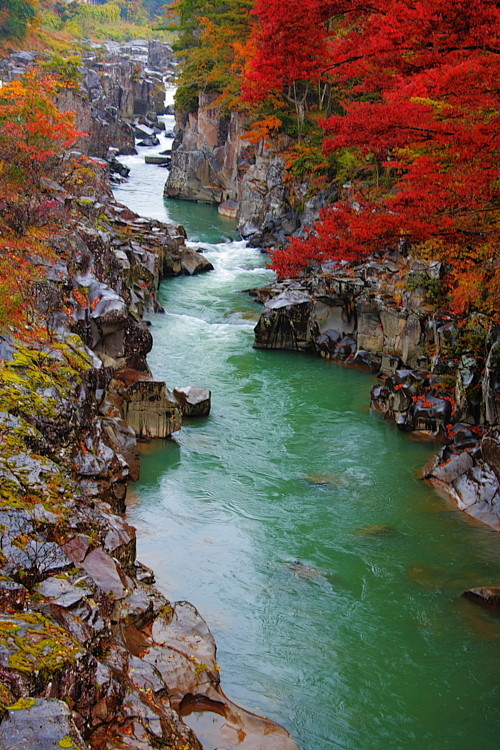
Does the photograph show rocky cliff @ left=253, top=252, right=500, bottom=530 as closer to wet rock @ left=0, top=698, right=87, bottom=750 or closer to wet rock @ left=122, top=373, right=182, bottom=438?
wet rock @ left=122, top=373, right=182, bottom=438

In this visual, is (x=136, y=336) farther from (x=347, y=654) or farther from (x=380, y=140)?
(x=347, y=654)

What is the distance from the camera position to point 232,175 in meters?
38.3

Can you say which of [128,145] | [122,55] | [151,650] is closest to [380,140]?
[151,650]

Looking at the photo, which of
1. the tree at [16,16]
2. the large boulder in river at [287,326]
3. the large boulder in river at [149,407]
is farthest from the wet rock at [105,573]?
the tree at [16,16]

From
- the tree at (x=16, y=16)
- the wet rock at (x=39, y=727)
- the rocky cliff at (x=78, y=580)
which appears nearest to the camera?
the wet rock at (x=39, y=727)

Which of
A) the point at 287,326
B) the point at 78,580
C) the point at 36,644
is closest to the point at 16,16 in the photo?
the point at 287,326

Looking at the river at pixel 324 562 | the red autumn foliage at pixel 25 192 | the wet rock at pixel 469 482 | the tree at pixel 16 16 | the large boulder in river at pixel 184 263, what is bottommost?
the river at pixel 324 562

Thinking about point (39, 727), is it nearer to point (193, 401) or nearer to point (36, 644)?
point (36, 644)

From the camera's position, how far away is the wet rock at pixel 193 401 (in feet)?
48.1

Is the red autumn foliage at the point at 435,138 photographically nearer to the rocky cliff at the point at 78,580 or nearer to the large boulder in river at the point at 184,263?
the large boulder in river at the point at 184,263

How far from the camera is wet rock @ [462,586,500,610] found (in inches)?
357

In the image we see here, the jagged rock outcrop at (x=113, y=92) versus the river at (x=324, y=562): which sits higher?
the jagged rock outcrop at (x=113, y=92)

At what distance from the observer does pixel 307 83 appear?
30.3 m

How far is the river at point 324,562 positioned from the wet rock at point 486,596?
0.43 ft
